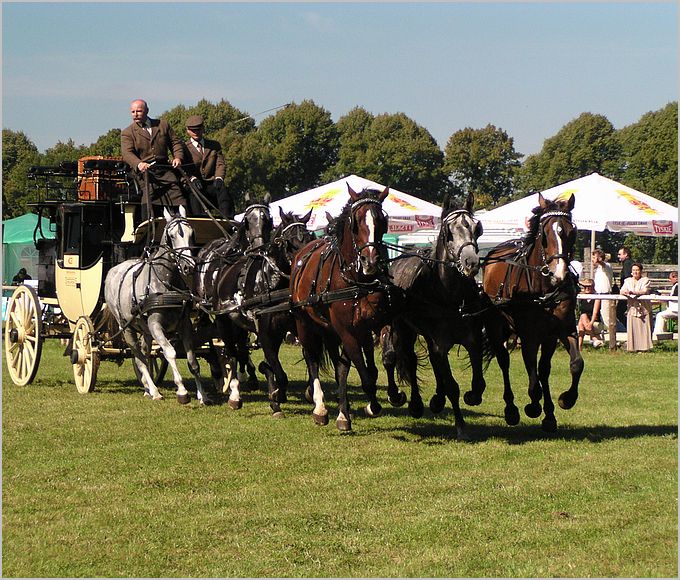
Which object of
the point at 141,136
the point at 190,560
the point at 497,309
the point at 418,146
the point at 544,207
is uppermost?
the point at 418,146

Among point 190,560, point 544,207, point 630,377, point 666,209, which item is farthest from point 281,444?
point 666,209

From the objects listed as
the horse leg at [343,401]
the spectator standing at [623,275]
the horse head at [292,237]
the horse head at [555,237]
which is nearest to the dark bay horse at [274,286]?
the horse head at [292,237]

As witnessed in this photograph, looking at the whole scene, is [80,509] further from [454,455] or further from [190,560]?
[454,455]

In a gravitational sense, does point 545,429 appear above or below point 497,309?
below

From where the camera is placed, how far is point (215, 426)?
39.9 ft

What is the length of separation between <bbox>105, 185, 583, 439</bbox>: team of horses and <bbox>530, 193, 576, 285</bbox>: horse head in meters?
0.01

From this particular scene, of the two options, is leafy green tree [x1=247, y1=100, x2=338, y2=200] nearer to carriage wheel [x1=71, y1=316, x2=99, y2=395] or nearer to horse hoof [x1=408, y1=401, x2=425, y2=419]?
carriage wheel [x1=71, y1=316, x2=99, y2=395]

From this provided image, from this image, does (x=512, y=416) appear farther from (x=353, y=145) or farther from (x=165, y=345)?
(x=353, y=145)

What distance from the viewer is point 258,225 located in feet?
43.2

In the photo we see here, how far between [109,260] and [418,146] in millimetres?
47339

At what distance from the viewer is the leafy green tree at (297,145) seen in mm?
61969

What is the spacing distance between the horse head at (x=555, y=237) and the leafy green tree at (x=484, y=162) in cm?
4966

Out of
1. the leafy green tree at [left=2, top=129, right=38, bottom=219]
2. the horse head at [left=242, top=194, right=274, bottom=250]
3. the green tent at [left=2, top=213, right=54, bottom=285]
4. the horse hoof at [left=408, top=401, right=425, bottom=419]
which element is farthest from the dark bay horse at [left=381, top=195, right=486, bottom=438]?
the leafy green tree at [left=2, top=129, right=38, bottom=219]

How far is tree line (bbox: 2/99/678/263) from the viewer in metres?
59.3
